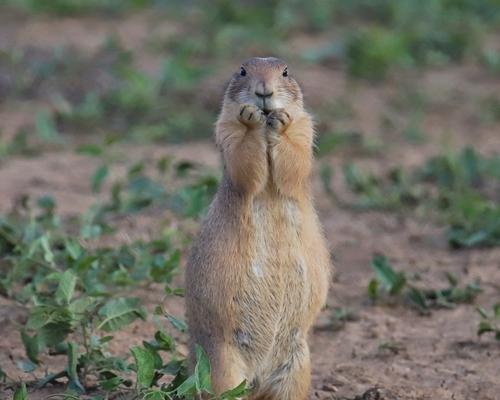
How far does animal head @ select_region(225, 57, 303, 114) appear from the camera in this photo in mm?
5316

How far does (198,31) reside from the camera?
1191 cm

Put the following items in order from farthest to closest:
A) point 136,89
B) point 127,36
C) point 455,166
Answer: point 127,36
point 136,89
point 455,166

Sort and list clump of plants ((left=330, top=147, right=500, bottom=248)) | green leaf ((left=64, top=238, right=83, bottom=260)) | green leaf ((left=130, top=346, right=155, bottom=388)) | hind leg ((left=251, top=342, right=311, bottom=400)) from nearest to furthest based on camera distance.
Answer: green leaf ((left=130, top=346, right=155, bottom=388))
hind leg ((left=251, top=342, right=311, bottom=400))
green leaf ((left=64, top=238, right=83, bottom=260))
clump of plants ((left=330, top=147, right=500, bottom=248))

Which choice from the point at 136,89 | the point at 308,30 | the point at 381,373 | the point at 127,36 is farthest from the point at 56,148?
the point at 381,373

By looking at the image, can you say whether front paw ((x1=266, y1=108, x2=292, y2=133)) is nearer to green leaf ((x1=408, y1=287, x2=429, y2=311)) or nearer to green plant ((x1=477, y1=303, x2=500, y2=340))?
green plant ((x1=477, y1=303, x2=500, y2=340))

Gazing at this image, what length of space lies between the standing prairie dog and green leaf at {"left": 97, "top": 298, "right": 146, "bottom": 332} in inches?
19.8

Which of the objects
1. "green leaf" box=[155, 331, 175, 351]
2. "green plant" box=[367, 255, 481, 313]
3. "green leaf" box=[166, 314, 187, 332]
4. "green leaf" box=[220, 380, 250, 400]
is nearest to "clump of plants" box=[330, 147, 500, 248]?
"green plant" box=[367, 255, 481, 313]

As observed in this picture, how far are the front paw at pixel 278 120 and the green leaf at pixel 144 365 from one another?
3.37ft

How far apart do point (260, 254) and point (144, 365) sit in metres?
0.64

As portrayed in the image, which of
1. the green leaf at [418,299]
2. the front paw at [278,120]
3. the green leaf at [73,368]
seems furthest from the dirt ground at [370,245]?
the front paw at [278,120]

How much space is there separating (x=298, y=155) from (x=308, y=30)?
6.84 m

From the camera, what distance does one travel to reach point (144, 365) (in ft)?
17.1

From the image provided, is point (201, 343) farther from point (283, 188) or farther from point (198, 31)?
point (198, 31)

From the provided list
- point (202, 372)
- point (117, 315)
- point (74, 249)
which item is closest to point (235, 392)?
point (202, 372)
